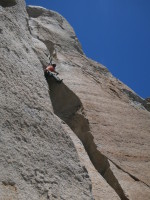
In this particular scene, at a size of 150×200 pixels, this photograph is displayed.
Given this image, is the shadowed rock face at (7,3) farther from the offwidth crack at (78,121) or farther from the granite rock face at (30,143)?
the offwidth crack at (78,121)

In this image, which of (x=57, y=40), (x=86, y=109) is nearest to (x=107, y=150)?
(x=86, y=109)

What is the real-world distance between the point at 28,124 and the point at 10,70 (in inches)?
46.7

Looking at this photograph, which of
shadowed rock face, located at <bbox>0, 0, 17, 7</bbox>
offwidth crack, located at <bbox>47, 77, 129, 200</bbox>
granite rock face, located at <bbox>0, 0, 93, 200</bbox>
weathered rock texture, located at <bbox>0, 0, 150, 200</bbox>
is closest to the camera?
granite rock face, located at <bbox>0, 0, 93, 200</bbox>

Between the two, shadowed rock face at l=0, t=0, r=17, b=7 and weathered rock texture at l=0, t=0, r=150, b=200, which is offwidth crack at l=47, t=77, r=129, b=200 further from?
shadowed rock face at l=0, t=0, r=17, b=7

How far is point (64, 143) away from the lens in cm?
620

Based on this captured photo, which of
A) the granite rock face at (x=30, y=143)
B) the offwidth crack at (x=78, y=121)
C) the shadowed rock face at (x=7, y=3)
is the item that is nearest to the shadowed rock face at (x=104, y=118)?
the offwidth crack at (x=78, y=121)

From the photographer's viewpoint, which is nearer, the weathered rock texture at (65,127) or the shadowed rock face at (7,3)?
the weathered rock texture at (65,127)

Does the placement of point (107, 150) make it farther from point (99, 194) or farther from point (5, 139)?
point (5, 139)

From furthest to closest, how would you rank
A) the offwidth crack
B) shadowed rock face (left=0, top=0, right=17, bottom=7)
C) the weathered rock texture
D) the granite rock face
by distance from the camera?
shadowed rock face (left=0, top=0, right=17, bottom=7)
the offwidth crack
the weathered rock texture
the granite rock face

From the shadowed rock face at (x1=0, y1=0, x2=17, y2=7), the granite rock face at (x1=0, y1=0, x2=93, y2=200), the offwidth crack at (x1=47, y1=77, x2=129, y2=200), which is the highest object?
the shadowed rock face at (x1=0, y1=0, x2=17, y2=7)

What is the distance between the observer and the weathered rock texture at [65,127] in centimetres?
538

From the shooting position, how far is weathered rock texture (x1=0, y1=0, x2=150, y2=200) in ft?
17.6

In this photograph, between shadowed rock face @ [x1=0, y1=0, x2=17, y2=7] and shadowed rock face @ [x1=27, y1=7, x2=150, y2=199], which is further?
shadowed rock face @ [x1=0, y1=0, x2=17, y2=7]

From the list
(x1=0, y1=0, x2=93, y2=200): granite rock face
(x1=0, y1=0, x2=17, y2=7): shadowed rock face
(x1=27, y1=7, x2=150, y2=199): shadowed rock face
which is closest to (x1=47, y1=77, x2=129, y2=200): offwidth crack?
(x1=27, y1=7, x2=150, y2=199): shadowed rock face
